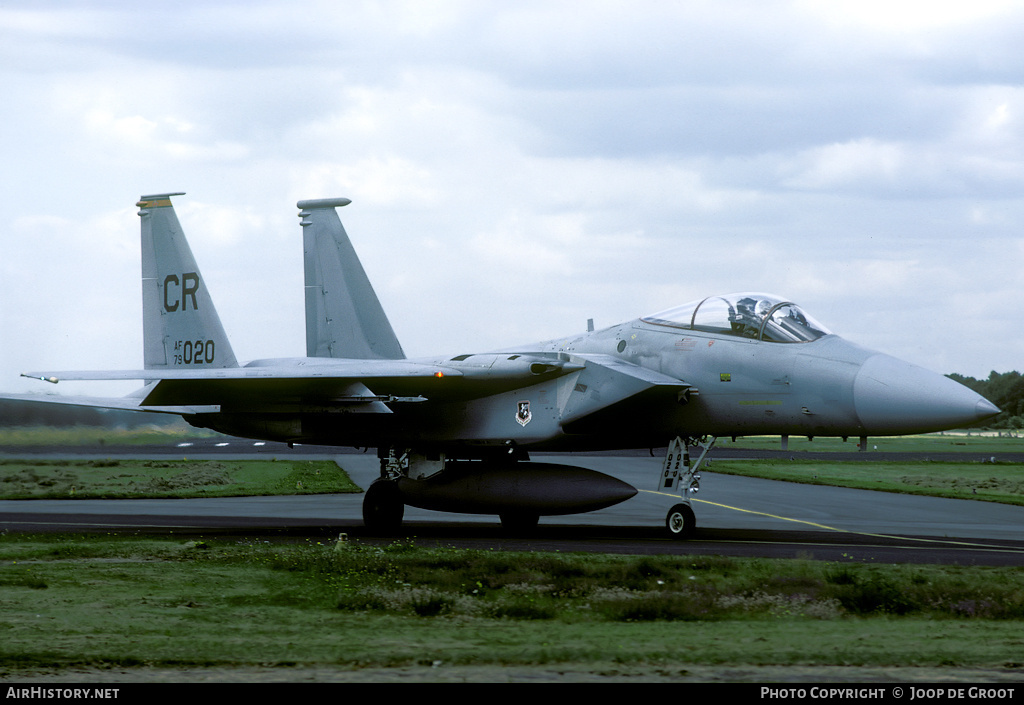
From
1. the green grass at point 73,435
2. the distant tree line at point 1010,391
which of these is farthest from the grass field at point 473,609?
the distant tree line at point 1010,391

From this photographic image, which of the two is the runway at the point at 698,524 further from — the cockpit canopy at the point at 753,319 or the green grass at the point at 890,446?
the green grass at the point at 890,446

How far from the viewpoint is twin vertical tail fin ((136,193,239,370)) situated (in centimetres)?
2036

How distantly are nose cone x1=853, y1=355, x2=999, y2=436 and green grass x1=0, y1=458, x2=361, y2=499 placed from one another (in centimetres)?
1780

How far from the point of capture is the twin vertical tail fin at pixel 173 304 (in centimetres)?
2036

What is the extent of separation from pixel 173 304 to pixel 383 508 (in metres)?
6.10

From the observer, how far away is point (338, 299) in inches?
821

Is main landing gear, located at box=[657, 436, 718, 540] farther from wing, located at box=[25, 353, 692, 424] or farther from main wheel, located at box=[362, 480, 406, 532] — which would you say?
main wheel, located at box=[362, 480, 406, 532]

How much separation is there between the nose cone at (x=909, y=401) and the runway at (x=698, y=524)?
1.58 meters

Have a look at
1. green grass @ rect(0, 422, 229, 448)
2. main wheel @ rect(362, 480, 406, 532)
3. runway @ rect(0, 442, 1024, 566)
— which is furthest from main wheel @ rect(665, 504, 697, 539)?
green grass @ rect(0, 422, 229, 448)

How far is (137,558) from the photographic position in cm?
1216

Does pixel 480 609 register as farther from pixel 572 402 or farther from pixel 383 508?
pixel 383 508
